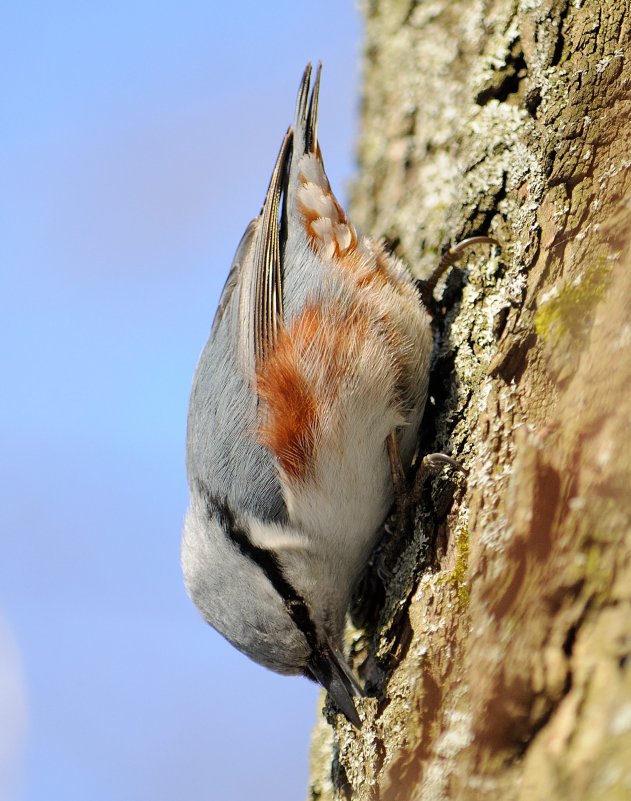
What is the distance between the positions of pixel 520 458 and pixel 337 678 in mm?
990

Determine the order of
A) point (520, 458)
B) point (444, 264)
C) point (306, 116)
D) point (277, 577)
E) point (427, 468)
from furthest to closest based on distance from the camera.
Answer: point (306, 116) → point (444, 264) → point (277, 577) → point (427, 468) → point (520, 458)

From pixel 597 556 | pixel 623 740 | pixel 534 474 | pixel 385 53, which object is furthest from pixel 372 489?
pixel 385 53

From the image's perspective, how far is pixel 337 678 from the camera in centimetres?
246

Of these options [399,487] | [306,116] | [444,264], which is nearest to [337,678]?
[399,487]

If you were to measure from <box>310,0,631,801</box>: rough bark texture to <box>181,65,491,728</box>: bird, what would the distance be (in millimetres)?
137

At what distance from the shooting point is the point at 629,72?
220 centimetres

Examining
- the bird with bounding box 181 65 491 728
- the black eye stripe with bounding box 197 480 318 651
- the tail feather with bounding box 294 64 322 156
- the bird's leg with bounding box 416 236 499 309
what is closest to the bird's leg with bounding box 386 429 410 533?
the bird with bounding box 181 65 491 728

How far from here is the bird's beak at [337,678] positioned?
93.6 inches

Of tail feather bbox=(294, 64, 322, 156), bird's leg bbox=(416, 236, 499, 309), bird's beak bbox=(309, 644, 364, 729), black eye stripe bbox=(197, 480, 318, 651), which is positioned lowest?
bird's beak bbox=(309, 644, 364, 729)

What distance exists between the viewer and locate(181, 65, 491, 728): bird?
8.21 ft

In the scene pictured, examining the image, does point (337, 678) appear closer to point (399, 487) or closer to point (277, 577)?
point (277, 577)

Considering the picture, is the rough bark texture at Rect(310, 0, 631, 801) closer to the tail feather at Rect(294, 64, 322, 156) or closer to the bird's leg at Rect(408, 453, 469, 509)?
the bird's leg at Rect(408, 453, 469, 509)

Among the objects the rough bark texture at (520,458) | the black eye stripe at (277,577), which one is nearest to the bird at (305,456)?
the black eye stripe at (277,577)

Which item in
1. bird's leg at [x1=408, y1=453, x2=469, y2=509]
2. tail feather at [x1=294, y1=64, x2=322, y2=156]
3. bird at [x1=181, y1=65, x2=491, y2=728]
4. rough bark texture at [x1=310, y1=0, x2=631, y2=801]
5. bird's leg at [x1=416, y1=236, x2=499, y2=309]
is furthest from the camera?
→ tail feather at [x1=294, y1=64, x2=322, y2=156]
